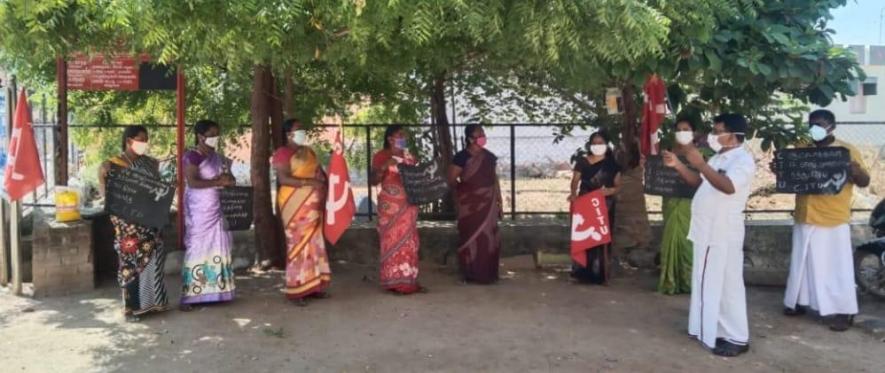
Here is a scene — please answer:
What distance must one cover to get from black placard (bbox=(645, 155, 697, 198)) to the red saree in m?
2.09

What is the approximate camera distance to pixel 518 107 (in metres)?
9.86

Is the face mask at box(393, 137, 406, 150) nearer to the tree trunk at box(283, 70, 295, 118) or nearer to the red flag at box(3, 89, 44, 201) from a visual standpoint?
the tree trunk at box(283, 70, 295, 118)

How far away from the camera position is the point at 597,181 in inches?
279

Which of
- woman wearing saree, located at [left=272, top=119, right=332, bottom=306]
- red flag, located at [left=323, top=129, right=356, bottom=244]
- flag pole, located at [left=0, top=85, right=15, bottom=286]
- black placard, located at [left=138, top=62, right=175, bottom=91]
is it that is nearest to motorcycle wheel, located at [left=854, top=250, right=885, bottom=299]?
red flag, located at [left=323, top=129, right=356, bottom=244]

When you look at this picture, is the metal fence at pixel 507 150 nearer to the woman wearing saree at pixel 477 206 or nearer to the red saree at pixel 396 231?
the woman wearing saree at pixel 477 206

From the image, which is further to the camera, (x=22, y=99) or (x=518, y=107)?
(x=518, y=107)

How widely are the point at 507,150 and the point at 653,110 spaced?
2767mm

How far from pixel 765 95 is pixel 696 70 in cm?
116

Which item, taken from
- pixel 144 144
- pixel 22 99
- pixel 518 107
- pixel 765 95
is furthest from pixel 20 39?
pixel 518 107

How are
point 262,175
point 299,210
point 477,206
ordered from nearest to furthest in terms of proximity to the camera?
point 299,210 → point 477,206 → point 262,175

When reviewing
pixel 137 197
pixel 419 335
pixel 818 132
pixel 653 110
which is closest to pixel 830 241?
pixel 818 132

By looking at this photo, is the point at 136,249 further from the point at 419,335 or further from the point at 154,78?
the point at 419,335

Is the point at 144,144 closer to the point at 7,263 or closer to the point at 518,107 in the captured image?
the point at 7,263

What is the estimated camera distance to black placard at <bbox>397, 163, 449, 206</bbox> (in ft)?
21.7
